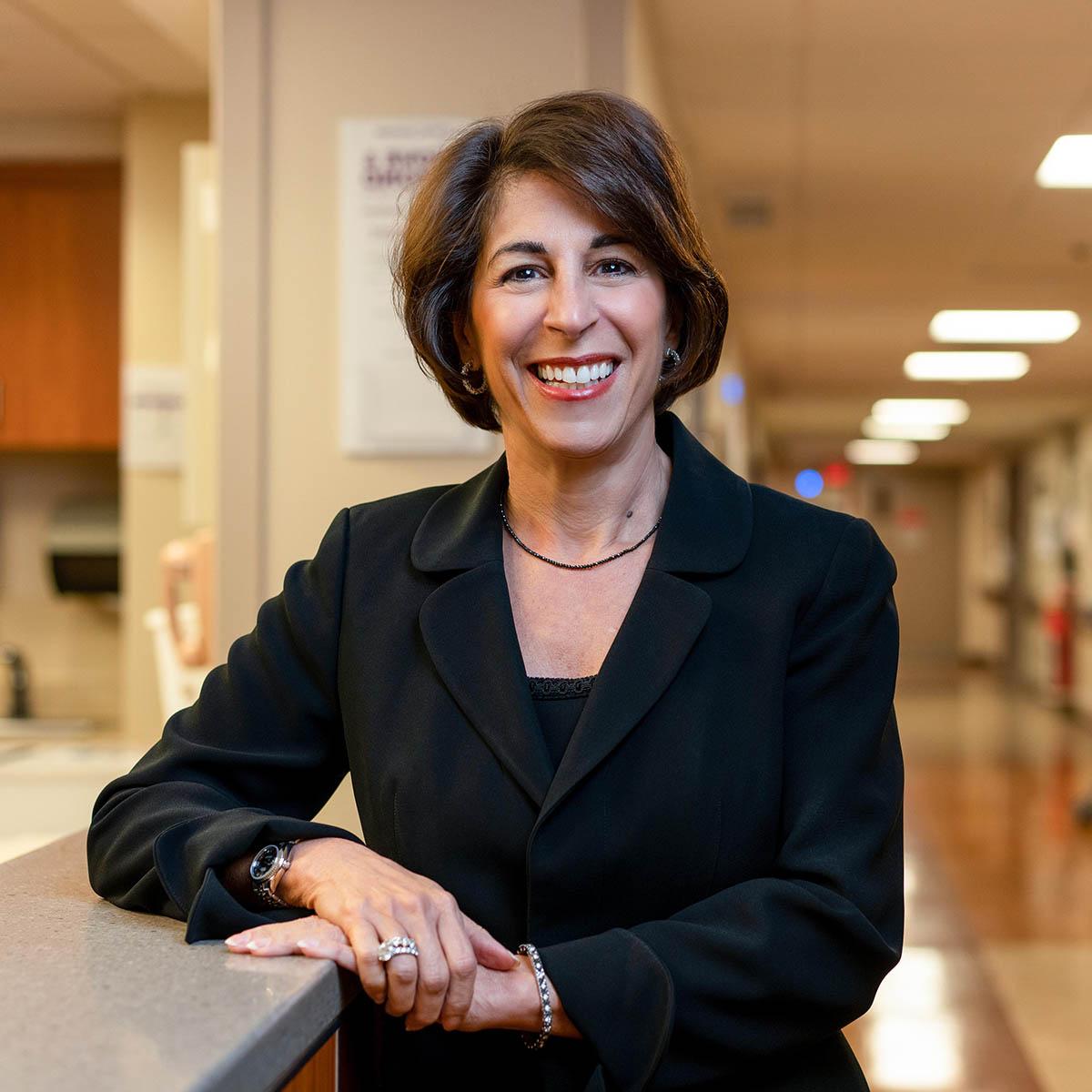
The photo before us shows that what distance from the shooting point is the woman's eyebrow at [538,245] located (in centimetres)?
137

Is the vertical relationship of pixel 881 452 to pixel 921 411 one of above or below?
below

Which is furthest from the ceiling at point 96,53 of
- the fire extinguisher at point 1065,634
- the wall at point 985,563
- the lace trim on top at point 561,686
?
the wall at point 985,563

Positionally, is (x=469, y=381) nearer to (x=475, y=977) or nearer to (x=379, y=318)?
(x=475, y=977)

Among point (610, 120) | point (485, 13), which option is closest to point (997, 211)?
point (485, 13)

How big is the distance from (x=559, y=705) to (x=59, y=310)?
3893 millimetres

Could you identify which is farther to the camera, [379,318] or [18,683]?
[18,683]

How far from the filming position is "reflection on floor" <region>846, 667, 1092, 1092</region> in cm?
435

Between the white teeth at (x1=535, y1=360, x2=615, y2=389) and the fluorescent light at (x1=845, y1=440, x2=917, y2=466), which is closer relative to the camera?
the white teeth at (x1=535, y1=360, x2=615, y2=389)

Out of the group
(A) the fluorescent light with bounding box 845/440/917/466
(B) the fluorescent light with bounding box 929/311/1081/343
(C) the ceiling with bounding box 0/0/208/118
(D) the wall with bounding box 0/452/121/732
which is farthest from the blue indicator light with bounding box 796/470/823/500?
(C) the ceiling with bounding box 0/0/208/118

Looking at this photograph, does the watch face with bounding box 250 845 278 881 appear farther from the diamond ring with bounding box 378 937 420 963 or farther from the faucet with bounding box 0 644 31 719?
the faucet with bounding box 0 644 31 719

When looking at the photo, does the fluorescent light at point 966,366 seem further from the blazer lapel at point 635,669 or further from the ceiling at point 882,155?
the blazer lapel at point 635,669

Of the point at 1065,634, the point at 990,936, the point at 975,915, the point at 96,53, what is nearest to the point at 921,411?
the point at 1065,634

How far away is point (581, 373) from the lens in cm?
139

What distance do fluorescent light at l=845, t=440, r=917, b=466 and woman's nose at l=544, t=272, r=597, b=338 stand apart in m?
17.8
